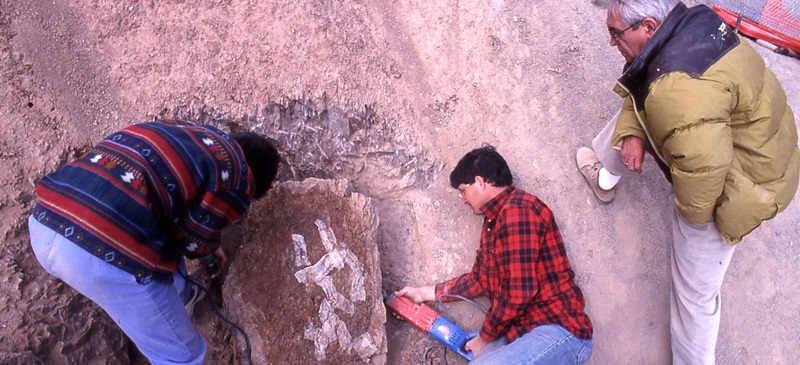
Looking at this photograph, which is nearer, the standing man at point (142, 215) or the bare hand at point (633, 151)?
the standing man at point (142, 215)

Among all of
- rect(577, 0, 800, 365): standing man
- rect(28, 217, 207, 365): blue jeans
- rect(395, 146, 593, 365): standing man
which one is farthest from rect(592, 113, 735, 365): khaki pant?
rect(28, 217, 207, 365): blue jeans

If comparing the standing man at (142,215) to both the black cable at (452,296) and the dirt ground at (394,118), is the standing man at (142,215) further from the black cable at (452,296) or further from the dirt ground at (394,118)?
the black cable at (452,296)

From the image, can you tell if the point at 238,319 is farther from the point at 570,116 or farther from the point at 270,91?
the point at 570,116

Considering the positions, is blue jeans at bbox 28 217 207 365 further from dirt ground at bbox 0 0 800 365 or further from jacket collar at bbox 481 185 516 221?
jacket collar at bbox 481 185 516 221

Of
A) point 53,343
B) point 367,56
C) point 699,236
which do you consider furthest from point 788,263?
point 53,343

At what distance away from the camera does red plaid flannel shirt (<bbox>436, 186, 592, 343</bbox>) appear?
7.83ft

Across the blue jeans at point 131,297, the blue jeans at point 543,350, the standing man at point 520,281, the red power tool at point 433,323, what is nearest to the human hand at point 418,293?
the red power tool at point 433,323

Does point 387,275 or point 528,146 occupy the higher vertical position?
point 528,146

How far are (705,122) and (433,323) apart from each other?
4.92 ft

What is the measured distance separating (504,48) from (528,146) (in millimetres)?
637

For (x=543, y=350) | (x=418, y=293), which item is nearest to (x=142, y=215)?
(x=418, y=293)

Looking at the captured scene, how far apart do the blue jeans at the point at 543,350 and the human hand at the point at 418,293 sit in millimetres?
416

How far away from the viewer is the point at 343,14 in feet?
9.90

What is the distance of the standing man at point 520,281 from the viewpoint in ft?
7.72
